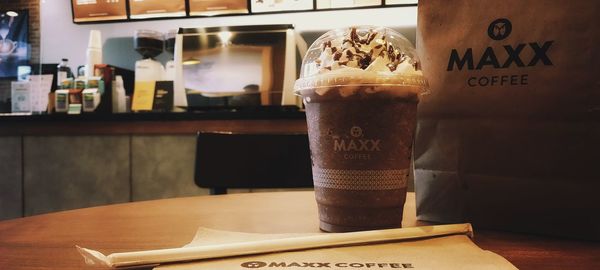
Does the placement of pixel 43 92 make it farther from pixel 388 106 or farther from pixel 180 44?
pixel 388 106

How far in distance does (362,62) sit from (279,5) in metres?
2.37

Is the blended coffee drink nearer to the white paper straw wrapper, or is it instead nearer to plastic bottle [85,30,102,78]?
the white paper straw wrapper

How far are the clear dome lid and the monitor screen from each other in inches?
127

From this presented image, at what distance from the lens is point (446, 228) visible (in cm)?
57

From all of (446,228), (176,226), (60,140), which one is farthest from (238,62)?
(446,228)

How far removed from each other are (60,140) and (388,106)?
2245 millimetres

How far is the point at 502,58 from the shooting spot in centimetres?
65

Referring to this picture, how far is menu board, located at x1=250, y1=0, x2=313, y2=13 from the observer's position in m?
2.90

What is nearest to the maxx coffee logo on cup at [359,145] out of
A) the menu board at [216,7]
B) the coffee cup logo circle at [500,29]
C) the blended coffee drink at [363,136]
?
the blended coffee drink at [363,136]

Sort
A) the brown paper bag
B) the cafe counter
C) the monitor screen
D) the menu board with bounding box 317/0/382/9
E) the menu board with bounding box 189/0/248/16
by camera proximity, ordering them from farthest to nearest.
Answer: the monitor screen → the menu board with bounding box 189/0/248/16 → the menu board with bounding box 317/0/382/9 → the cafe counter → the brown paper bag

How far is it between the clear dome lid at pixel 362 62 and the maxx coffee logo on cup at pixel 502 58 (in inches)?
2.6

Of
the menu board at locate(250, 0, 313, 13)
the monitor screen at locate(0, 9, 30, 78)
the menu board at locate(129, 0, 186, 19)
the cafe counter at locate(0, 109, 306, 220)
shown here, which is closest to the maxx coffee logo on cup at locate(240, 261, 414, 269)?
the cafe counter at locate(0, 109, 306, 220)

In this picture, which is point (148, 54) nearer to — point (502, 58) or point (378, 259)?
point (502, 58)

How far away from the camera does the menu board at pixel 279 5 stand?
2896 mm
